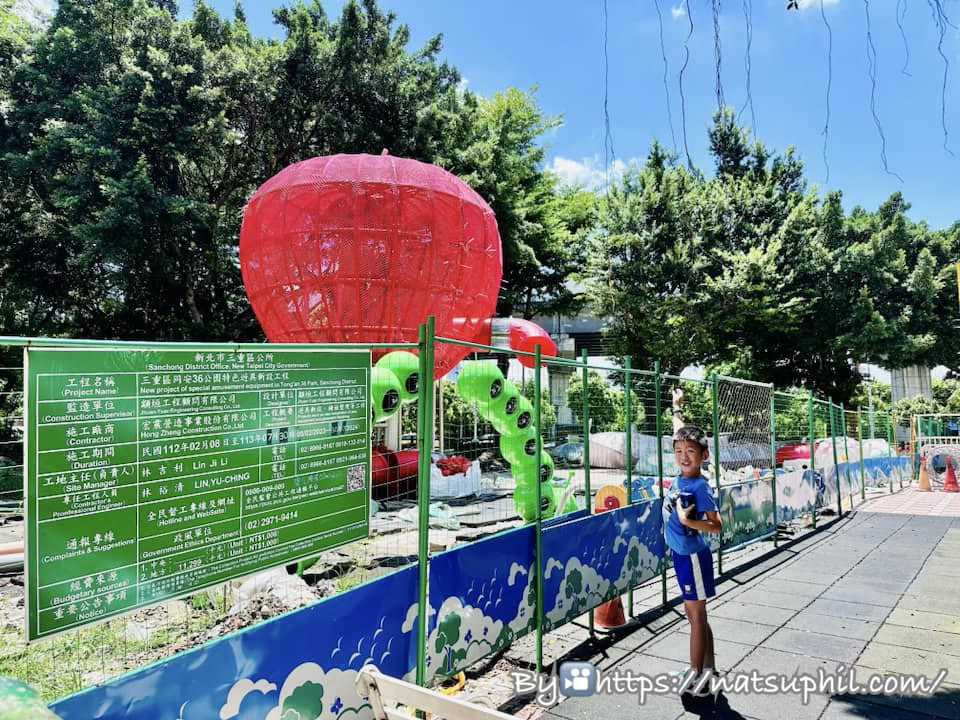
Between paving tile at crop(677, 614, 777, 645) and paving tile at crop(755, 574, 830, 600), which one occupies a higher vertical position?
Answer: paving tile at crop(677, 614, 777, 645)

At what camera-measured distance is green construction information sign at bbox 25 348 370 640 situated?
7.21ft

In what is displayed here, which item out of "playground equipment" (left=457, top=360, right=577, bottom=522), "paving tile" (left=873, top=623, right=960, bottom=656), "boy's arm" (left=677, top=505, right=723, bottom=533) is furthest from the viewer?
"playground equipment" (left=457, top=360, right=577, bottom=522)

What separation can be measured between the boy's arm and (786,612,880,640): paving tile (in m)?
2.19

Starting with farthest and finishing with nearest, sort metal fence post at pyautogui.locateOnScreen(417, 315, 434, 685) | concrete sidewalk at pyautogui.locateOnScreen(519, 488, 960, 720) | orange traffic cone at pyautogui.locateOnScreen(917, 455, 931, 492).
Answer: orange traffic cone at pyautogui.locateOnScreen(917, 455, 931, 492) < concrete sidewalk at pyautogui.locateOnScreen(519, 488, 960, 720) < metal fence post at pyautogui.locateOnScreen(417, 315, 434, 685)

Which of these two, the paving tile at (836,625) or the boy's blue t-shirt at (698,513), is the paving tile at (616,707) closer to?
the boy's blue t-shirt at (698,513)

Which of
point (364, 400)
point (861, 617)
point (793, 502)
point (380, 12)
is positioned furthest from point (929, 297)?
point (364, 400)

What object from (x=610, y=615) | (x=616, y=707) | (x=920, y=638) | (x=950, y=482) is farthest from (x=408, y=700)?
(x=950, y=482)

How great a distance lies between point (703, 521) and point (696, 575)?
392 mm

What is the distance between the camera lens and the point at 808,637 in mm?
5266

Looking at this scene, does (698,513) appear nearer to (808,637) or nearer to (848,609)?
(808,637)

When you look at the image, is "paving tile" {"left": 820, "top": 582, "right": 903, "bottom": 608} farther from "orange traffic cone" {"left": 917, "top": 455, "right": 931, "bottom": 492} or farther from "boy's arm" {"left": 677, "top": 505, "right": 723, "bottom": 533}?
"orange traffic cone" {"left": 917, "top": 455, "right": 931, "bottom": 492}

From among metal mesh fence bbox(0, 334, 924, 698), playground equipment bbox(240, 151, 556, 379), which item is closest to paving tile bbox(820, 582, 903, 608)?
metal mesh fence bbox(0, 334, 924, 698)

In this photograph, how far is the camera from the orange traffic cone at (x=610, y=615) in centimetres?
548

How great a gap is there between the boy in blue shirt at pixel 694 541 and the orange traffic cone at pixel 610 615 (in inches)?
49.5
